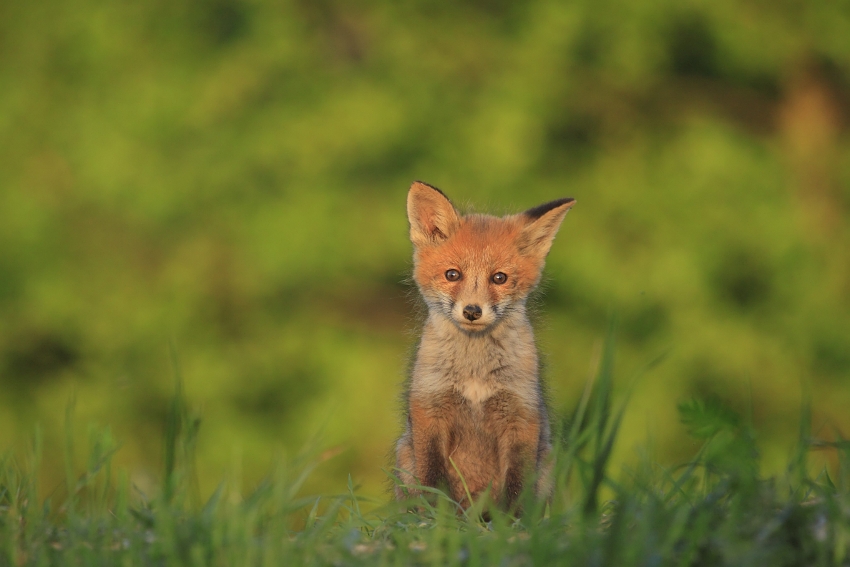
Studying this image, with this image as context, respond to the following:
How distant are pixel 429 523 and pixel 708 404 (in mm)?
1062

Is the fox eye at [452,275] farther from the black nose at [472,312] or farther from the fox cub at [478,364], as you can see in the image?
the black nose at [472,312]

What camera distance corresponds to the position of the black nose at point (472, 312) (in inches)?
165

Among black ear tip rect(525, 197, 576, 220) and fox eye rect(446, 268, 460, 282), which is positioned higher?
black ear tip rect(525, 197, 576, 220)

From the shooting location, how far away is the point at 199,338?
11.3 meters

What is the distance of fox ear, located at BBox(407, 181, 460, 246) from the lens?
182 inches

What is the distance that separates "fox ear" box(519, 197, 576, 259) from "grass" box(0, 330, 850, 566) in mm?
1360

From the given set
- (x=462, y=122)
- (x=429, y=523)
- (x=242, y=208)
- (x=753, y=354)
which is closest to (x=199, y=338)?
(x=242, y=208)

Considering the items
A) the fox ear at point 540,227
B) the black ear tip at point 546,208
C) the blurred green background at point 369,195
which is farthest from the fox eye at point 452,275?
the blurred green background at point 369,195

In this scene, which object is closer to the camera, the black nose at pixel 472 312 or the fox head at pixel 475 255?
the black nose at pixel 472 312

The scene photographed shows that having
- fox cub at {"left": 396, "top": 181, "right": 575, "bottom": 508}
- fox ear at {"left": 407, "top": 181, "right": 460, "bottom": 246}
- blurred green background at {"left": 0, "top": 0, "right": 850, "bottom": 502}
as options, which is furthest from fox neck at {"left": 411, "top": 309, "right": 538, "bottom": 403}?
blurred green background at {"left": 0, "top": 0, "right": 850, "bottom": 502}

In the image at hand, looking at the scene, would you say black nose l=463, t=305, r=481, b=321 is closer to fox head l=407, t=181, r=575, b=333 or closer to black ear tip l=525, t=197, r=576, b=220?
fox head l=407, t=181, r=575, b=333

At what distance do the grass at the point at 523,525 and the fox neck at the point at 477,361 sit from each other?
946 millimetres

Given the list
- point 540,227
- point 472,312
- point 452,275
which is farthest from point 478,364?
point 540,227

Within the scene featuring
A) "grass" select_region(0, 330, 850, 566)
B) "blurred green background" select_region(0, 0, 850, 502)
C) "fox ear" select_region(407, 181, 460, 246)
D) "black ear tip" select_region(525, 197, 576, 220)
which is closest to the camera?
"grass" select_region(0, 330, 850, 566)
